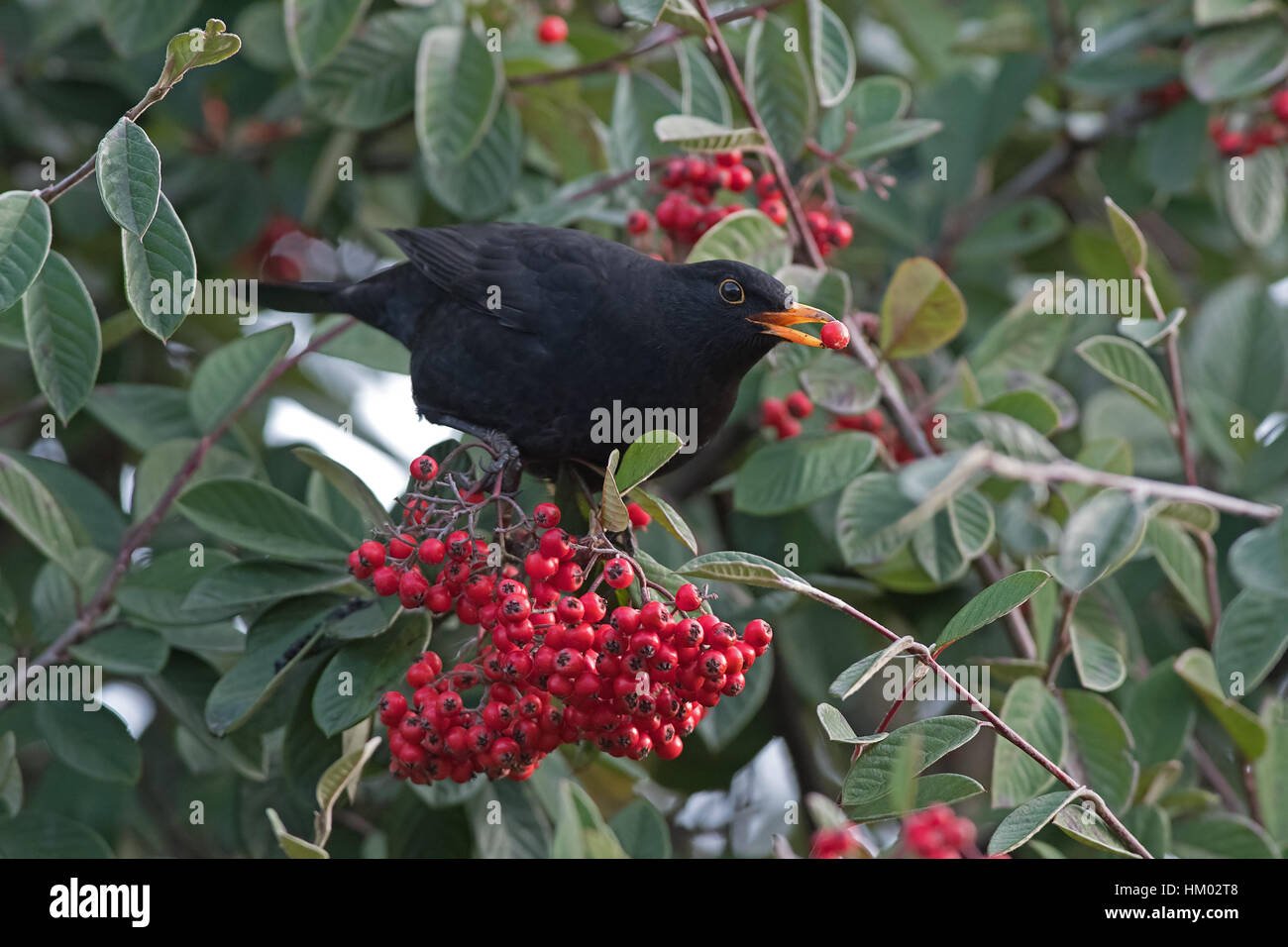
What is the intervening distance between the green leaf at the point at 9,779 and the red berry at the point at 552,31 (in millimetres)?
2291

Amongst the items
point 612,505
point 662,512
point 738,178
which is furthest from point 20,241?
point 738,178

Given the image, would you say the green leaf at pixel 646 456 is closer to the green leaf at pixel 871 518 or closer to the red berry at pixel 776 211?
the green leaf at pixel 871 518

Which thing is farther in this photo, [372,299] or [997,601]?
[372,299]

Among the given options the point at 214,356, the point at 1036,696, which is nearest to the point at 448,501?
the point at 214,356

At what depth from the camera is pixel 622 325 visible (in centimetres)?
295

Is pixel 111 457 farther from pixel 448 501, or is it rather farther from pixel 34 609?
pixel 448 501

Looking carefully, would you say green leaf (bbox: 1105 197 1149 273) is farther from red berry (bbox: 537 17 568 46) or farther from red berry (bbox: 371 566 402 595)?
red berry (bbox: 537 17 568 46)

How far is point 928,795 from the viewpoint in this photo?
86.6 inches

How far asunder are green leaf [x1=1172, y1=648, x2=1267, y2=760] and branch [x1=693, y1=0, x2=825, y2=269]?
1.25m

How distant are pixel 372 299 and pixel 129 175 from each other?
1.42 meters

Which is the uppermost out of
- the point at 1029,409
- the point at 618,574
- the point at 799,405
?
the point at 799,405

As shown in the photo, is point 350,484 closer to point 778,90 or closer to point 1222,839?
point 778,90

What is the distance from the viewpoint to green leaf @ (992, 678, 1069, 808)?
2615 mm
